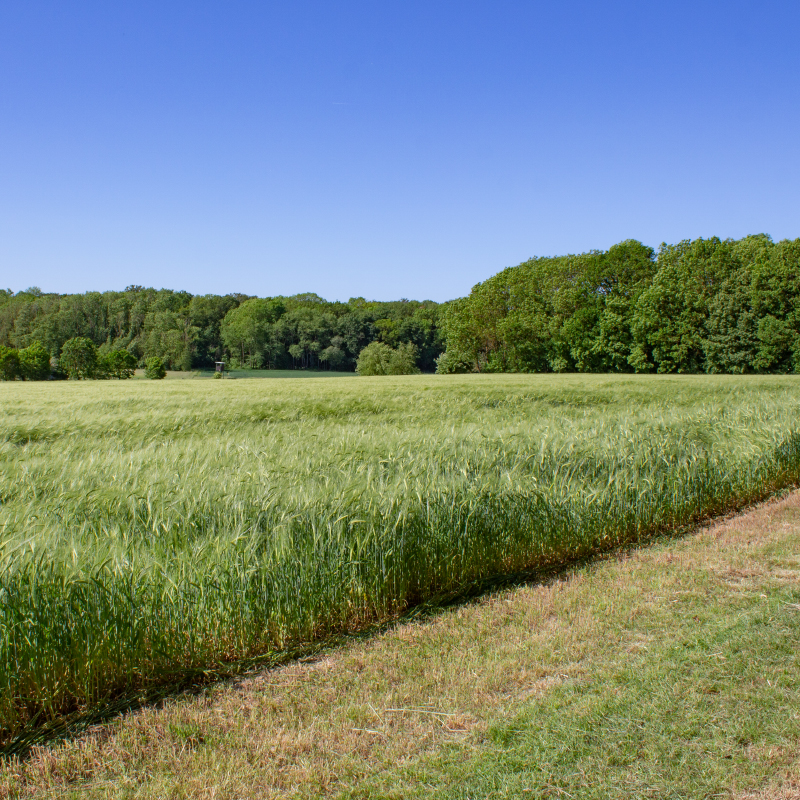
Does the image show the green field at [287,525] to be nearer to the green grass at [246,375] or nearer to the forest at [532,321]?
the forest at [532,321]

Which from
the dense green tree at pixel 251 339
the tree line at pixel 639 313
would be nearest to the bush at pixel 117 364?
the dense green tree at pixel 251 339

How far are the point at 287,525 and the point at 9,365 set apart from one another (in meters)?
65.2

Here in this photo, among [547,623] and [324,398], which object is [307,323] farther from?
[547,623]

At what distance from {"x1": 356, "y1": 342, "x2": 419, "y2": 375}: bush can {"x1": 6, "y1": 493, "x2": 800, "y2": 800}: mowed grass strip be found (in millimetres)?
56838

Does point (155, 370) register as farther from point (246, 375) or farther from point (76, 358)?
point (76, 358)

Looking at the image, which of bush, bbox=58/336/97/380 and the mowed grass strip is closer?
the mowed grass strip

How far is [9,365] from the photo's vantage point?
57031mm

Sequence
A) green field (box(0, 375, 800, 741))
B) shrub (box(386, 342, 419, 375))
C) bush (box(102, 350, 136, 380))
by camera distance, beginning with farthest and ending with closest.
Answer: bush (box(102, 350, 136, 380)) → shrub (box(386, 342, 419, 375)) → green field (box(0, 375, 800, 741))

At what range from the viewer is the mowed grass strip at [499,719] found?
2238mm

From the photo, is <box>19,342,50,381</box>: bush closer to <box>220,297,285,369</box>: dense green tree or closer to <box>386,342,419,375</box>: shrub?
<box>220,297,285,369</box>: dense green tree

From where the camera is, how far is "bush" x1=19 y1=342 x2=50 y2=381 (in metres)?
57.9

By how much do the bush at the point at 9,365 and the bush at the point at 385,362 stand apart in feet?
111

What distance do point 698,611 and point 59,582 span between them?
3.77 m

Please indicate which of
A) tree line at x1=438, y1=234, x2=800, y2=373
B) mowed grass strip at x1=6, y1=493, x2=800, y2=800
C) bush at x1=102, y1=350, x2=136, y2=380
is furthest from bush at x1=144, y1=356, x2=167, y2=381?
mowed grass strip at x1=6, y1=493, x2=800, y2=800
